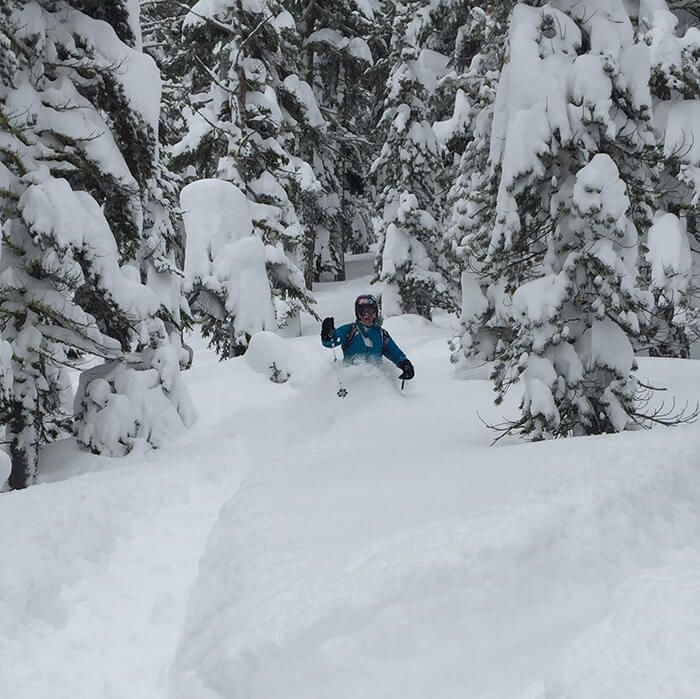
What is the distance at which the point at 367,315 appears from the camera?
10.8 metres

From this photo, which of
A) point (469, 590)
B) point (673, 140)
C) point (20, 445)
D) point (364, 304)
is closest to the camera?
point (469, 590)

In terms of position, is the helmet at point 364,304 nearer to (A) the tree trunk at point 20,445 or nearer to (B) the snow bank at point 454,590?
(A) the tree trunk at point 20,445

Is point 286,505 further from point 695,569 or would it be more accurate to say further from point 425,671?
point 695,569

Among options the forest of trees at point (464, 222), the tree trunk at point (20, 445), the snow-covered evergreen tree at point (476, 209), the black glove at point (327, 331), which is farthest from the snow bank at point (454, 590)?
the snow-covered evergreen tree at point (476, 209)

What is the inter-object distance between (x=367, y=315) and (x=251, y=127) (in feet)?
32.3

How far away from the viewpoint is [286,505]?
554 centimetres

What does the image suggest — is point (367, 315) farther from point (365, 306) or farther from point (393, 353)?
point (393, 353)

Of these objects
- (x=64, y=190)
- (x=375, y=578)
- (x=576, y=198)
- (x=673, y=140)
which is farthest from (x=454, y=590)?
(x=673, y=140)

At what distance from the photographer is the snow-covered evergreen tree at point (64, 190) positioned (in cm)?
856

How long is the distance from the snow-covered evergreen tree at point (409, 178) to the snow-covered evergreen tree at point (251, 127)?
157 inches

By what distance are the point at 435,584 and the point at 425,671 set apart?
0.46m

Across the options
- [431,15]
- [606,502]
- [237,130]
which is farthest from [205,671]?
[431,15]

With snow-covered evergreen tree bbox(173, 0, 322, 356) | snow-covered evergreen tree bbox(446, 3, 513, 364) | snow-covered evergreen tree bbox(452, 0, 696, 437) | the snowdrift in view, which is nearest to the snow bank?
the snowdrift

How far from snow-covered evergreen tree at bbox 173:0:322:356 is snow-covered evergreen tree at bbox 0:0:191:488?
6689mm
